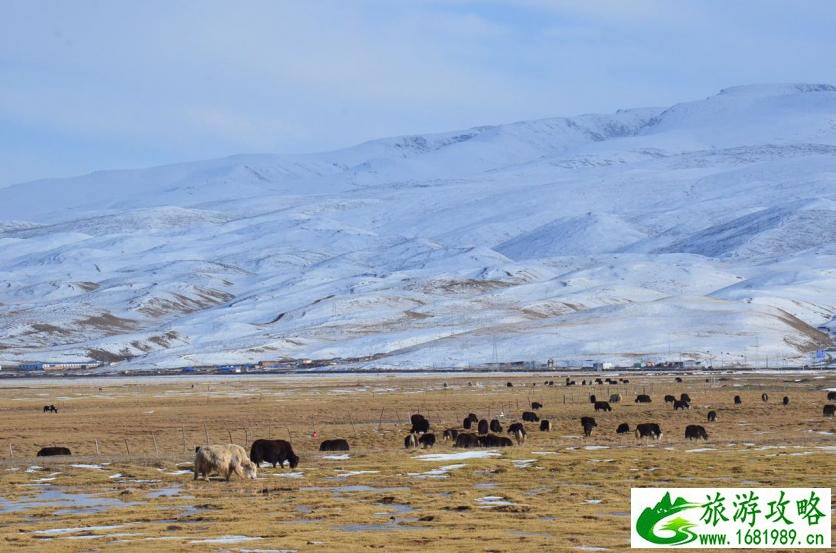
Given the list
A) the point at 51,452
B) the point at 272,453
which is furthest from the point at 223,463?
the point at 51,452

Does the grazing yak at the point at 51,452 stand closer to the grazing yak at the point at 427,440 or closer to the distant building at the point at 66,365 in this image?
the grazing yak at the point at 427,440

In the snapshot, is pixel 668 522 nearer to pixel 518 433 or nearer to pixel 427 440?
pixel 427 440

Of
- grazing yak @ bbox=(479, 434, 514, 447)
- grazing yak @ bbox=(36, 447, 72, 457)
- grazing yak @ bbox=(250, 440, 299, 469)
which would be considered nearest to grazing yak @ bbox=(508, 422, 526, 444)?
grazing yak @ bbox=(479, 434, 514, 447)

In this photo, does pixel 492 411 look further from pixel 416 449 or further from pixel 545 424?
pixel 416 449

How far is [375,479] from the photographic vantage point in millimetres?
30859

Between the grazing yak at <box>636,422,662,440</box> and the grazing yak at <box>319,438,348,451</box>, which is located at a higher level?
the grazing yak at <box>636,422,662,440</box>

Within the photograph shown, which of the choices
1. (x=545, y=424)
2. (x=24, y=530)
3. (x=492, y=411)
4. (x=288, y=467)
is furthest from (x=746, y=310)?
(x=24, y=530)

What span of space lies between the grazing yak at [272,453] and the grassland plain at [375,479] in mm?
350

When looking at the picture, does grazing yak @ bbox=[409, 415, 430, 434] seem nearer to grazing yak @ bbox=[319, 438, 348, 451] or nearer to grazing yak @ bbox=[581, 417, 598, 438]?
grazing yak @ bbox=[581, 417, 598, 438]

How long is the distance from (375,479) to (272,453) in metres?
3.92

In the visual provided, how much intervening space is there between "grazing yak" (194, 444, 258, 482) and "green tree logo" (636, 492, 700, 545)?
13429mm

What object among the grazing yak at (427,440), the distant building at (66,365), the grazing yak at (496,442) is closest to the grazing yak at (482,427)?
the grazing yak at (427,440)

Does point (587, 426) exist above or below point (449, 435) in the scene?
above

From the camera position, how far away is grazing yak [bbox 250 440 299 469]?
33.7 metres
